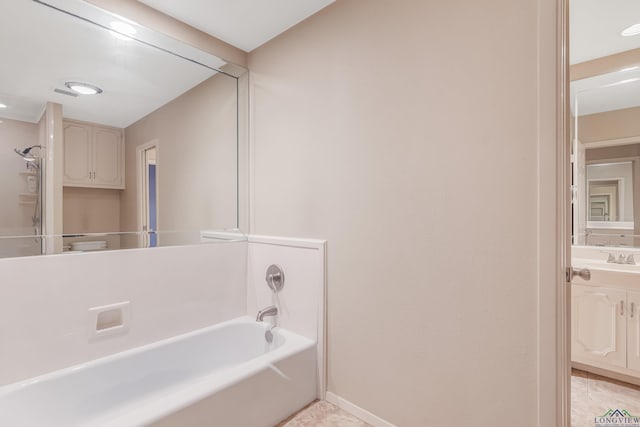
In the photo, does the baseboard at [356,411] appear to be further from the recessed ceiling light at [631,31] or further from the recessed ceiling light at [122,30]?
the recessed ceiling light at [631,31]

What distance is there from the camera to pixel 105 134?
5.99 feet

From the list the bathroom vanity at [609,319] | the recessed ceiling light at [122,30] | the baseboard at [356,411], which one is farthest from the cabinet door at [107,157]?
the bathroom vanity at [609,319]

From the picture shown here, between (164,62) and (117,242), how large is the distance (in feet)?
4.05

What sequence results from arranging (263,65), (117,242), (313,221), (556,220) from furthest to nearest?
(263,65), (313,221), (117,242), (556,220)

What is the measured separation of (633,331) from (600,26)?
208 centimetres

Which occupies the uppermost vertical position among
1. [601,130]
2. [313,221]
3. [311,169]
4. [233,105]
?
[233,105]

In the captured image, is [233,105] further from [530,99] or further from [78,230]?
[530,99]

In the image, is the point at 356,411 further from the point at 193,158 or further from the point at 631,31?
the point at 631,31

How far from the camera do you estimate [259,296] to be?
2328mm

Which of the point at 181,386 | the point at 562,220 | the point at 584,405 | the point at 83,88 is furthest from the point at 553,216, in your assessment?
the point at 83,88

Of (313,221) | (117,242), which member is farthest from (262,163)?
(117,242)

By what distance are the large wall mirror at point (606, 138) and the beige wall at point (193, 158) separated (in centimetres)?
257

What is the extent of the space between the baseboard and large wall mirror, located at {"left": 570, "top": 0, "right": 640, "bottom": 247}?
231cm

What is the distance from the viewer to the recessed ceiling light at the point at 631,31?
1.91 meters
